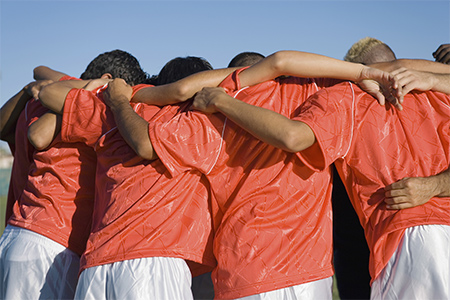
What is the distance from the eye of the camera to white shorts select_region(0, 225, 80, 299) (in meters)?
3.44

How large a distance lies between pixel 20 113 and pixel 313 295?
8.64ft

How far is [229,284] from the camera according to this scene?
2838 mm

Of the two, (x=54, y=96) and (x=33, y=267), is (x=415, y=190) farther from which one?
(x=33, y=267)

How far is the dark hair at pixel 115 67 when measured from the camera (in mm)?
4027

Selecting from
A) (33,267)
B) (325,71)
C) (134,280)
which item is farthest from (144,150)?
(33,267)

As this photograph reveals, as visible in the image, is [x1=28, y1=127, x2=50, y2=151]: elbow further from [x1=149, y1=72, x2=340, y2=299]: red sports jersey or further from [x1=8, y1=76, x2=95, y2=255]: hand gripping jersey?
[x1=149, y1=72, x2=340, y2=299]: red sports jersey

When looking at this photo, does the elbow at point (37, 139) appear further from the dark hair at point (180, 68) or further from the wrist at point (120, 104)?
the dark hair at point (180, 68)

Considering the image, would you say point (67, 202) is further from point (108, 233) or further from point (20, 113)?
point (20, 113)

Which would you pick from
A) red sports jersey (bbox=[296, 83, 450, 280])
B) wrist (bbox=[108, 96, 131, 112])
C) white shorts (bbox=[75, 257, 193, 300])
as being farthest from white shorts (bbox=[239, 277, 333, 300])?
wrist (bbox=[108, 96, 131, 112])

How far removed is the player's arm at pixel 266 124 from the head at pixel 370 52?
147cm

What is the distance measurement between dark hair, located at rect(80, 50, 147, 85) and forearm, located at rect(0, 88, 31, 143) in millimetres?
486

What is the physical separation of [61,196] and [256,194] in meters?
1.44

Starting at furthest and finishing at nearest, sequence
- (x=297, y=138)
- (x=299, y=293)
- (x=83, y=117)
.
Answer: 1. (x=83, y=117)
2. (x=299, y=293)
3. (x=297, y=138)

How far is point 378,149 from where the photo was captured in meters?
2.86
